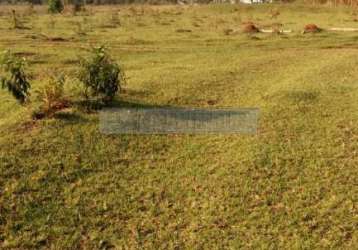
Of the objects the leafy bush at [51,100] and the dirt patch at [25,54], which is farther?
the dirt patch at [25,54]

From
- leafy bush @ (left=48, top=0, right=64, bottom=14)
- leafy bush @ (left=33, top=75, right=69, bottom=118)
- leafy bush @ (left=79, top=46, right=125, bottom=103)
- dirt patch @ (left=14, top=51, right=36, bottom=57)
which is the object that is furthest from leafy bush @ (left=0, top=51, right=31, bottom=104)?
leafy bush @ (left=48, top=0, right=64, bottom=14)

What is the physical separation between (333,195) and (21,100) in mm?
6361

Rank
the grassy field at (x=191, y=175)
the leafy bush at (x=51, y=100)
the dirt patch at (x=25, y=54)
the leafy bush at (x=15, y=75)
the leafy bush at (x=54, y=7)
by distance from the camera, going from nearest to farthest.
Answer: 1. the grassy field at (x=191, y=175)
2. the leafy bush at (x=15, y=75)
3. the leafy bush at (x=51, y=100)
4. the dirt patch at (x=25, y=54)
5. the leafy bush at (x=54, y=7)

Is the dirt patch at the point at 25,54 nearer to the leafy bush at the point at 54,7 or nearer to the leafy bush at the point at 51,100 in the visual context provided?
the leafy bush at the point at 51,100

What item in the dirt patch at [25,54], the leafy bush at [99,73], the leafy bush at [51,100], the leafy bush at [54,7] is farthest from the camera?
the leafy bush at [54,7]

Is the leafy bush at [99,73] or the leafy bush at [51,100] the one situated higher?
the leafy bush at [99,73]

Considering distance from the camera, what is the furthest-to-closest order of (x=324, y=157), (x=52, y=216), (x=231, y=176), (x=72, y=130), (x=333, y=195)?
(x=72, y=130) < (x=324, y=157) < (x=231, y=176) < (x=333, y=195) < (x=52, y=216)

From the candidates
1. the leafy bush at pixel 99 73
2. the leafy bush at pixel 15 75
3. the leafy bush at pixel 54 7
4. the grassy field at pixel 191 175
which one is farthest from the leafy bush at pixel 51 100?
the leafy bush at pixel 54 7

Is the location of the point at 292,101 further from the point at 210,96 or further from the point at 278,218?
the point at 278,218

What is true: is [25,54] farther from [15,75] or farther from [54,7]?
[54,7]

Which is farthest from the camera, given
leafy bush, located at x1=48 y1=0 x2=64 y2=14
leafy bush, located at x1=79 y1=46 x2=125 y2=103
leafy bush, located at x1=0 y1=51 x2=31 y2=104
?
leafy bush, located at x1=48 y1=0 x2=64 y2=14

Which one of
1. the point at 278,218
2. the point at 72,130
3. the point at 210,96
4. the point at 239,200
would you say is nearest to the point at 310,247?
the point at 278,218

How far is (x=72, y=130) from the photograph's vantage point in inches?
343

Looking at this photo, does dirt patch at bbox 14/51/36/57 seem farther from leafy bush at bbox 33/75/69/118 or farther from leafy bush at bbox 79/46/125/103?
leafy bush at bbox 79/46/125/103
